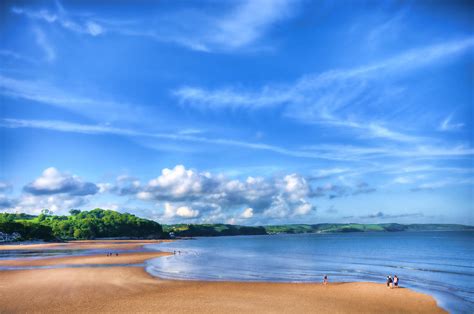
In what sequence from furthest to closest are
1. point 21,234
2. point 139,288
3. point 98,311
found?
point 21,234 < point 139,288 < point 98,311

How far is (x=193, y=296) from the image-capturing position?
3347cm

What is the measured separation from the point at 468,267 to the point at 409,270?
506 inches

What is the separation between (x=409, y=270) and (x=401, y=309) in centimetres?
3108

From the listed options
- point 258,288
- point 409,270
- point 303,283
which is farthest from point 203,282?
point 409,270

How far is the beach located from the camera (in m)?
29.0

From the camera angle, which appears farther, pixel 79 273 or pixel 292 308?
pixel 79 273

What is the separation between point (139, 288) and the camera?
1481 inches

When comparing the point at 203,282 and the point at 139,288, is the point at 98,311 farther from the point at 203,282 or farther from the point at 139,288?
the point at 203,282

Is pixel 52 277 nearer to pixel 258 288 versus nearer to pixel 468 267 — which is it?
pixel 258 288

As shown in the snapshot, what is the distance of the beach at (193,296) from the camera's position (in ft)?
95.3

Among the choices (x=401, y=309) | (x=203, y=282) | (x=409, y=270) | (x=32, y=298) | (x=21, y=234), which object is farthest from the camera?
(x=21, y=234)

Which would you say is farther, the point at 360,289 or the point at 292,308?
the point at 360,289

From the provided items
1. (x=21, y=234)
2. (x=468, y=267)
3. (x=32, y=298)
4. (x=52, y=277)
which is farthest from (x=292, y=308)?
(x=21, y=234)

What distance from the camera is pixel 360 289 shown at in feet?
126
